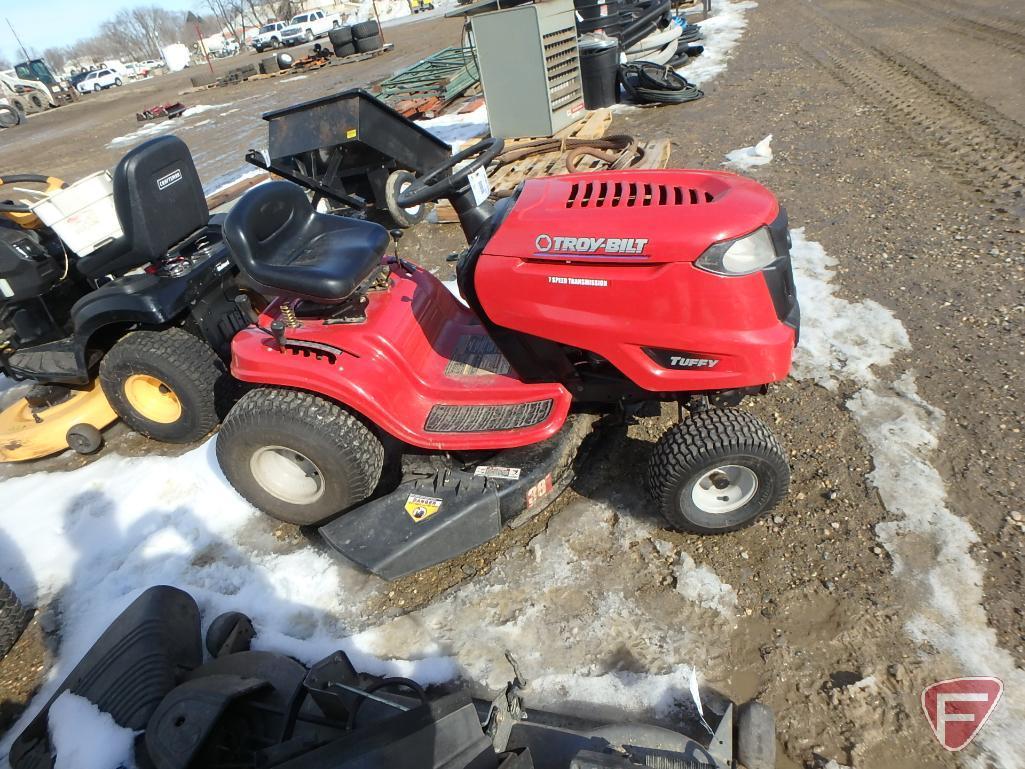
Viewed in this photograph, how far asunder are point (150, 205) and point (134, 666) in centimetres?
242

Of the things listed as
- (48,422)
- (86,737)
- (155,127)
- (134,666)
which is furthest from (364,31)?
(86,737)

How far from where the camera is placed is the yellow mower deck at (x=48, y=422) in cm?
339

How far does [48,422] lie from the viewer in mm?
3436

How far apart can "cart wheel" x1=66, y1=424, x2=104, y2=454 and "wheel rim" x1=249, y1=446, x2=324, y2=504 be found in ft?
4.90

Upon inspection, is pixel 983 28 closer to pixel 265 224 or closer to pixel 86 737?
pixel 265 224

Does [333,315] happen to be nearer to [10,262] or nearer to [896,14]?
[10,262]

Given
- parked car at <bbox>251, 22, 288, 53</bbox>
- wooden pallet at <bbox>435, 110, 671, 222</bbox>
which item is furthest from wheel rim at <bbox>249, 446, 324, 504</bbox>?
parked car at <bbox>251, 22, 288, 53</bbox>

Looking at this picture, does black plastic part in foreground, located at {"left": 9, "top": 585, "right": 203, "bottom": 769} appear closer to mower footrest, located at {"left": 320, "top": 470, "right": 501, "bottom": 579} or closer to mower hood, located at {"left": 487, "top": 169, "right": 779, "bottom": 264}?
mower footrest, located at {"left": 320, "top": 470, "right": 501, "bottom": 579}

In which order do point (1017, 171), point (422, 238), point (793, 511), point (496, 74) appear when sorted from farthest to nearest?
point (496, 74)
point (422, 238)
point (1017, 171)
point (793, 511)

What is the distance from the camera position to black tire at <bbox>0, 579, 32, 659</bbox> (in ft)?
7.79

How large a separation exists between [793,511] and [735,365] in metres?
0.85

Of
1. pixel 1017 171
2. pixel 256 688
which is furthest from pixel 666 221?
pixel 1017 171

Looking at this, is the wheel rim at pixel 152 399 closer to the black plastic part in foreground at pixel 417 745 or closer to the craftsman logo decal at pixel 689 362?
the black plastic part in foreground at pixel 417 745

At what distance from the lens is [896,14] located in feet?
36.7
